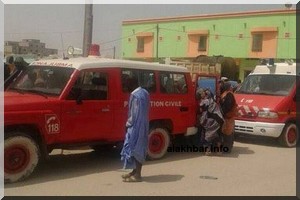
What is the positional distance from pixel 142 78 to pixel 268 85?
4.79m

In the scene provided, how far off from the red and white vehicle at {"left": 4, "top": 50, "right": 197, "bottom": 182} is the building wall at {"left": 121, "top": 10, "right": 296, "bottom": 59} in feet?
80.1

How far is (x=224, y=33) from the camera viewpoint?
3434 centimetres

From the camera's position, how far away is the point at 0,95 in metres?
6.59

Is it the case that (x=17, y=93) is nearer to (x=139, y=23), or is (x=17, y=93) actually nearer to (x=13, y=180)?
(x=13, y=180)

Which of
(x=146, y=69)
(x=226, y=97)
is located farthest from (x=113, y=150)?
(x=226, y=97)

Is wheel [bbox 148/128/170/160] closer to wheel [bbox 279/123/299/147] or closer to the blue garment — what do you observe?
the blue garment

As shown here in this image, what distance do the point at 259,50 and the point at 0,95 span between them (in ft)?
93.2

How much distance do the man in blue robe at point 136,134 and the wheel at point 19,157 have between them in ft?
4.36

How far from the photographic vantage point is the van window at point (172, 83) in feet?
27.5

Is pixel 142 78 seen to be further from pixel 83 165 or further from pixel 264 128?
pixel 264 128

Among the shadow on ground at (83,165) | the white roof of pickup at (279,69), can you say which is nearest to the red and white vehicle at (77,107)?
the shadow on ground at (83,165)

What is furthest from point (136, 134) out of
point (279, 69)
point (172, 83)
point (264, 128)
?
point (279, 69)

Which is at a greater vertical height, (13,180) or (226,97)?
(226,97)

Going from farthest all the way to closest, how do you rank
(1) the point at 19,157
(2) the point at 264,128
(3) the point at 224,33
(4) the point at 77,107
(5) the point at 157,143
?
(3) the point at 224,33, (2) the point at 264,128, (5) the point at 157,143, (4) the point at 77,107, (1) the point at 19,157
